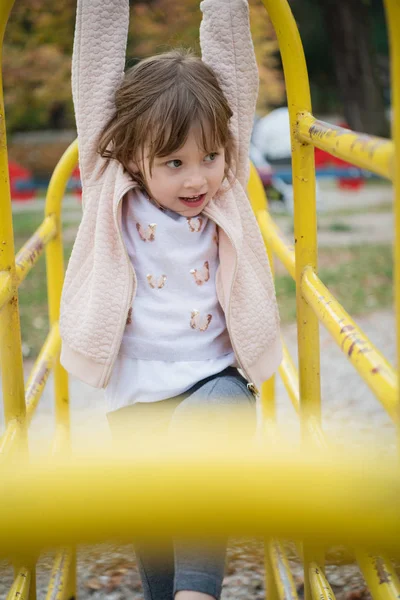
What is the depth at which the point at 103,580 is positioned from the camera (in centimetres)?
228

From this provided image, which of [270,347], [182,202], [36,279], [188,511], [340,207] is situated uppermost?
[340,207]

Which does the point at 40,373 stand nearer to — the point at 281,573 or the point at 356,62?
the point at 281,573

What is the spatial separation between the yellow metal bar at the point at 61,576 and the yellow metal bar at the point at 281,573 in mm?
474

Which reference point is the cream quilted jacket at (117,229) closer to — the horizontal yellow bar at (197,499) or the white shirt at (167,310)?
the white shirt at (167,310)

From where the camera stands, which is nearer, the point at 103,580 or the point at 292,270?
the point at 292,270

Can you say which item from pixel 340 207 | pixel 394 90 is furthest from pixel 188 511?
pixel 340 207

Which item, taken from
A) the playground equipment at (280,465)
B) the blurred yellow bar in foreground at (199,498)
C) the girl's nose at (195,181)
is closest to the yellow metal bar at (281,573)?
the playground equipment at (280,465)

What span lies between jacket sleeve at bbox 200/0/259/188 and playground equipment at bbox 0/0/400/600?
0.37 feet

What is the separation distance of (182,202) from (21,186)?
1057 centimetres

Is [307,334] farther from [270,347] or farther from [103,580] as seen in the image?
[103,580]

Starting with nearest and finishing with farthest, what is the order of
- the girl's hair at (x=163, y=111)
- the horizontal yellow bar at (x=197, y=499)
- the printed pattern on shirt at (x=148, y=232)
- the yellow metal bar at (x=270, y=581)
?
the horizontal yellow bar at (x=197, y=499), the girl's hair at (x=163, y=111), the printed pattern on shirt at (x=148, y=232), the yellow metal bar at (x=270, y=581)

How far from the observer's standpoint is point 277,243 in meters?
1.85

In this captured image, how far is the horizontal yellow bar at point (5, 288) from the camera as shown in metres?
1.45

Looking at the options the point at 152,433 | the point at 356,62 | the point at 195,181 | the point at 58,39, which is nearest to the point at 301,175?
the point at 195,181
